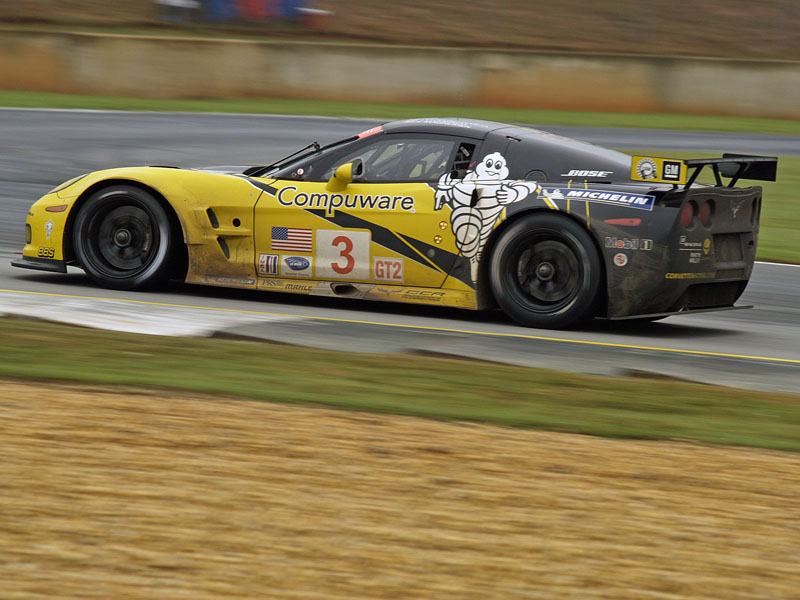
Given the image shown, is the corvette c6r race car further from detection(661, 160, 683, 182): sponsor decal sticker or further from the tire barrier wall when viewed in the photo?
the tire barrier wall

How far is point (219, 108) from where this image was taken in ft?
76.0

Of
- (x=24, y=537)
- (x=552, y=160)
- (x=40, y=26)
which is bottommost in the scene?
(x=24, y=537)

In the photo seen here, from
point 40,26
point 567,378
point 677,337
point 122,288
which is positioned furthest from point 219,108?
point 567,378

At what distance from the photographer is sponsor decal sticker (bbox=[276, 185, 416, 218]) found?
8109 mm

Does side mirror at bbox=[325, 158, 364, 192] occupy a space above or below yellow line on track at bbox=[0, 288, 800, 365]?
above

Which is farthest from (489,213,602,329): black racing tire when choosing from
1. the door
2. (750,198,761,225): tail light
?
(750,198,761,225): tail light

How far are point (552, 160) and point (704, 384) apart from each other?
7.03ft

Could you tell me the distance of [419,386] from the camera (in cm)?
599

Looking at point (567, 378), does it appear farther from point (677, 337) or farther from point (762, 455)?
point (677, 337)

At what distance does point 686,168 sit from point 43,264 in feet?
15.9

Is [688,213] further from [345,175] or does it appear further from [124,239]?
[124,239]

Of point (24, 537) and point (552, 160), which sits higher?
point (552, 160)

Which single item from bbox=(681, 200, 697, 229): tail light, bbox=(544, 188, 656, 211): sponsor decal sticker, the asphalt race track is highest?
bbox=(544, 188, 656, 211): sponsor decal sticker

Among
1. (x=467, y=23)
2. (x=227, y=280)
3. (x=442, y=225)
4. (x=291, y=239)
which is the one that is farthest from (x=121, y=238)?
(x=467, y=23)
